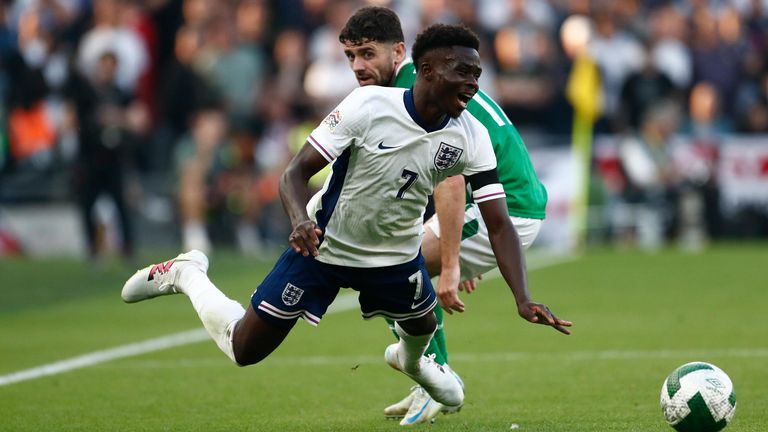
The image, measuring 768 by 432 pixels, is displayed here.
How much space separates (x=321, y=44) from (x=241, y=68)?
1300 millimetres

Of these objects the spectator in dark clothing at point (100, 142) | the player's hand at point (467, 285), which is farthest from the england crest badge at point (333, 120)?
the spectator in dark clothing at point (100, 142)

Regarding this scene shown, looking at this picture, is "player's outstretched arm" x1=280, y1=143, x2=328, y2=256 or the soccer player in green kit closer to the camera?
"player's outstretched arm" x1=280, y1=143, x2=328, y2=256

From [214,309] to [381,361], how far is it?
297 cm

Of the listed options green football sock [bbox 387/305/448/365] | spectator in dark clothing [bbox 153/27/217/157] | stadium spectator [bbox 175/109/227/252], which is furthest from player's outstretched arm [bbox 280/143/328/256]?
spectator in dark clothing [bbox 153/27/217/157]

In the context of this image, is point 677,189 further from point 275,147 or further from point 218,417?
point 218,417

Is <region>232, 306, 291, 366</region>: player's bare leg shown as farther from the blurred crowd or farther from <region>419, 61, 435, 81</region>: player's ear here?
the blurred crowd

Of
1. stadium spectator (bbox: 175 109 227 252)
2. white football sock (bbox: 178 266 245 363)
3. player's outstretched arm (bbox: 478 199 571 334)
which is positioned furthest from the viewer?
stadium spectator (bbox: 175 109 227 252)

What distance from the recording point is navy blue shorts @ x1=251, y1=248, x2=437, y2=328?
6473 mm

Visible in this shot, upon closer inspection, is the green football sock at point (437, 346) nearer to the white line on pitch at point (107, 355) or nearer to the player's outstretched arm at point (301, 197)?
the player's outstretched arm at point (301, 197)

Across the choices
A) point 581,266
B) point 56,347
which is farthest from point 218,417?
point 581,266

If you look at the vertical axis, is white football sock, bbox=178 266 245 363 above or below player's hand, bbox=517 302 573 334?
below

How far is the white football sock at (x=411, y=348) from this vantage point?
6.84m

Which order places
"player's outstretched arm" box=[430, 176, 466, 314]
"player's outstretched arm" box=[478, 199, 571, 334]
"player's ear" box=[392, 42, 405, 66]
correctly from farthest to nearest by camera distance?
"player's ear" box=[392, 42, 405, 66] < "player's outstretched arm" box=[430, 176, 466, 314] < "player's outstretched arm" box=[478, 199, 571, 334]

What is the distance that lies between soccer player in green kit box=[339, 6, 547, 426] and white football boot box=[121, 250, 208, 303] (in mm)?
1320
